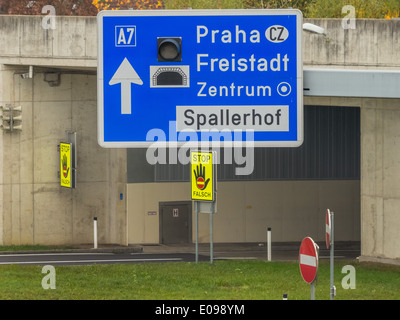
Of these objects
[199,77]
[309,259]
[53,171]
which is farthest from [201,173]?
[199,77]

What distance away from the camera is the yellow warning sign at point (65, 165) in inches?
1243

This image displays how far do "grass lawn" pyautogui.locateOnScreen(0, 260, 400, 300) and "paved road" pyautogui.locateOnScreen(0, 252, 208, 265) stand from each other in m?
2.93

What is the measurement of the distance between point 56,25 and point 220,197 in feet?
30.4

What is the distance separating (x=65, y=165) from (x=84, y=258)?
429 centimetres

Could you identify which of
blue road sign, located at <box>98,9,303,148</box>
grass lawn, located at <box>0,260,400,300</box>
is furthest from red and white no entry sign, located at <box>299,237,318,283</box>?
grass lawn, located at <box>0,260,400,300</box>

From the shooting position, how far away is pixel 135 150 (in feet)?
110

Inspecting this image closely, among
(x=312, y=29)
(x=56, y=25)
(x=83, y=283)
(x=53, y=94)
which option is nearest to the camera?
(x=312, y=29)

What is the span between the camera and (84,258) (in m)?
28.8

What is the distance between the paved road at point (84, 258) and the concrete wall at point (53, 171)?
2.18 meters

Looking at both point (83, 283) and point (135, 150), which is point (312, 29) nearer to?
point (83, 283)

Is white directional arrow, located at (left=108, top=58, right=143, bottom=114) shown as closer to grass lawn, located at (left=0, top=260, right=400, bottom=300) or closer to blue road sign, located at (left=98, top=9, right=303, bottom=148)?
blue road sign, located at (left=98, top=9, right=303, bottom=148)

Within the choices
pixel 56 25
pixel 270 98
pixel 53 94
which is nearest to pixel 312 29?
pixel 270 98

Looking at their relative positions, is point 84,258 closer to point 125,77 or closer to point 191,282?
point 191,282

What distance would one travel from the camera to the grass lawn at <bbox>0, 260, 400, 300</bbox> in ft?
62.8
